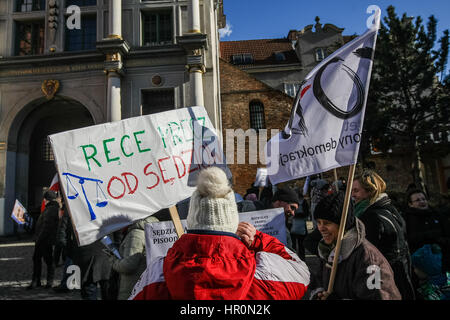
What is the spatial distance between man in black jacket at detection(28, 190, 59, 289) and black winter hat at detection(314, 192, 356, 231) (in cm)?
556

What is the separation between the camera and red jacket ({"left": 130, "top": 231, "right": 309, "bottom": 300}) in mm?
1467

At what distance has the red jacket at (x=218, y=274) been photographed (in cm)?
147

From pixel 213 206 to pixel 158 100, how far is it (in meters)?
12.9

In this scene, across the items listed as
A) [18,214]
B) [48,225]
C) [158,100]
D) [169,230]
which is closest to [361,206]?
[169,230]

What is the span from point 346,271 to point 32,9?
17.4 metres

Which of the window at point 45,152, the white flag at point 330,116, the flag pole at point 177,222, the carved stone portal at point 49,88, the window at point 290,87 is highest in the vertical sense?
the window at point 290,87

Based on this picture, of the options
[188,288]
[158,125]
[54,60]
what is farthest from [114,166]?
[54,60]

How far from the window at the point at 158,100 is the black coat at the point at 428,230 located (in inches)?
456

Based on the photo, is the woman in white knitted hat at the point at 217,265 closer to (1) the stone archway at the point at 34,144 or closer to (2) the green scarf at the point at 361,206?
(2) the green scarf at the point at 361,206

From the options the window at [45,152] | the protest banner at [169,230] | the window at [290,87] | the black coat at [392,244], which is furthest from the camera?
the window at [290,87]

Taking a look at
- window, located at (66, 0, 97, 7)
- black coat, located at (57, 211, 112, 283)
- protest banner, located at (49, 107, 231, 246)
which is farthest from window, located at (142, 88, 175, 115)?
protest banner, located at (49, 107, 231, 246)

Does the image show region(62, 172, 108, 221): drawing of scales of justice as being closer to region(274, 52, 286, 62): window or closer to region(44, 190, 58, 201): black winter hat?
A: region(44, 190, 58, 201): black winter hat

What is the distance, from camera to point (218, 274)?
4.80 ft

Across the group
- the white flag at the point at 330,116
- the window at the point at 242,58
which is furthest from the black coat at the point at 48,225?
the window at the point at 242,58
